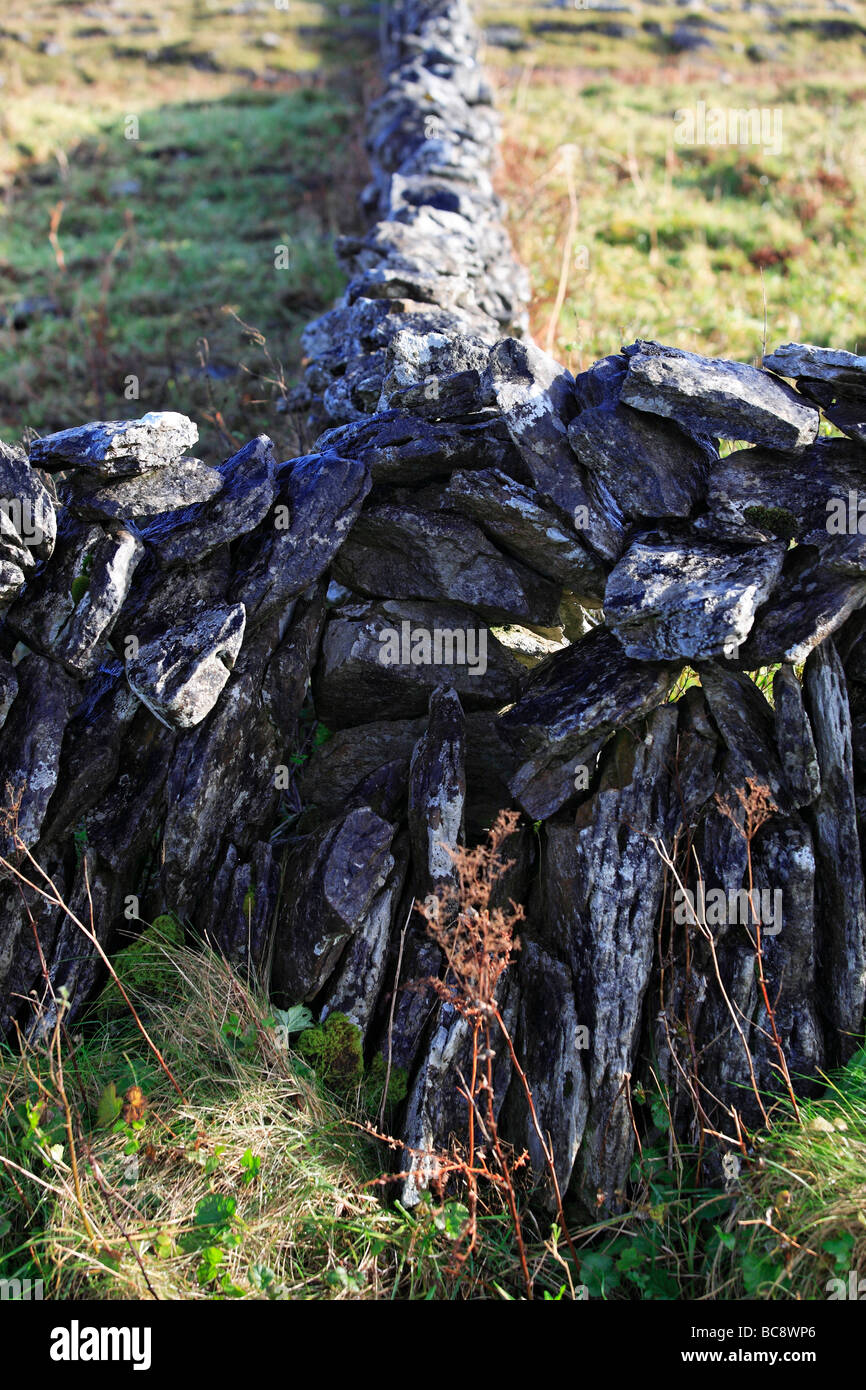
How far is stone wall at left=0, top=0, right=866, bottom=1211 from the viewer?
15.3 ft

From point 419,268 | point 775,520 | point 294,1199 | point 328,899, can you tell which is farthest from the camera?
point 419,268

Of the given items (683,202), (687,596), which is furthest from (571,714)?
(683,202)

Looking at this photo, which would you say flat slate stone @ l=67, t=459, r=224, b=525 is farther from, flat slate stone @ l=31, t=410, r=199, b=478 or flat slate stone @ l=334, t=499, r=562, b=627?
flat slate stone @ l=334, t=499, r=562, b=627

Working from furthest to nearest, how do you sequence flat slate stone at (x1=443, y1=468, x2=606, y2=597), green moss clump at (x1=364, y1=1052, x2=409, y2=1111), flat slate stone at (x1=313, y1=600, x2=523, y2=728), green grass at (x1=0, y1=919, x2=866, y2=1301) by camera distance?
flat slate stone at (x1=313, y1=600, x2=523, y2=728), flat slate stone at (x1=443, y1=468, x2=606, y2=597), green moss clump at (x1=364, y1=1052, x2=409, y2=1111), green grass at (x1=0, y1=919, x2=866, y2=1301)

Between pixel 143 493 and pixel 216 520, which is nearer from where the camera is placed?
pixel 143 493

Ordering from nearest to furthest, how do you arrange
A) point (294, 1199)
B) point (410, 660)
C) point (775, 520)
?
1. point (294, 1199)
2. point (775, 520)
3. point (410, 660)

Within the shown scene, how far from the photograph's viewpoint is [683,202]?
15.9 metres

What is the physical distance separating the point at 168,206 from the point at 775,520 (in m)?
17.4

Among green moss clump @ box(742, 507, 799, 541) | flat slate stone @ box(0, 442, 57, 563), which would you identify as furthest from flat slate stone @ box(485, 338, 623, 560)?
flat slate stone @ box(0, 442, 57, 563)

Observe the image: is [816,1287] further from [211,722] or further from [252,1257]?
[211,722]

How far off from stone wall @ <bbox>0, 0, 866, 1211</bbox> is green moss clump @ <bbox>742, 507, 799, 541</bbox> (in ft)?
0.05

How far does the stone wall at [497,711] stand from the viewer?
4660 millimetres

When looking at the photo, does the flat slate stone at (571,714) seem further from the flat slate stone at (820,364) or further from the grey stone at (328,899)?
the flat slate stone at (820,364)

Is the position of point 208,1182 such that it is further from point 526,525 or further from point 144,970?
point 526,525
